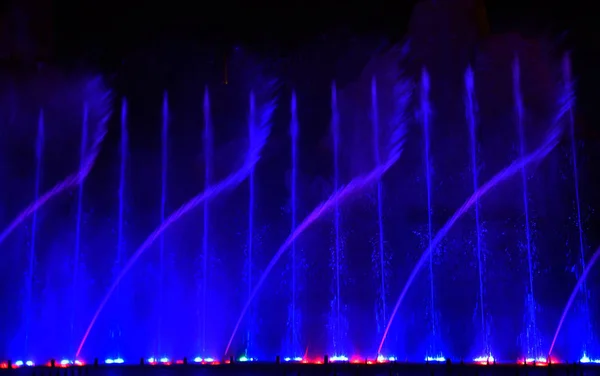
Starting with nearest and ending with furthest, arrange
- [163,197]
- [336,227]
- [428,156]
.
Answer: [336,227], [428,156], [163,197]

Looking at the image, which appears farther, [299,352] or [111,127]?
[111,127]

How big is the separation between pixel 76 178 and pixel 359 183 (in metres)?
11.1

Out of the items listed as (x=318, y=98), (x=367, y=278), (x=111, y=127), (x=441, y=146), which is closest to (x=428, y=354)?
(x=367, y=278)

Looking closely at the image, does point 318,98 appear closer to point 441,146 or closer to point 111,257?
point 441,146

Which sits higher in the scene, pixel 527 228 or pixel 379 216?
pixel 379 216

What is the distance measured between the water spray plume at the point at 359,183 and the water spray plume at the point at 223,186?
3.30m

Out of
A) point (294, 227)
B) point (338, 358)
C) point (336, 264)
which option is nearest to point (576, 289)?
point (336, 264)

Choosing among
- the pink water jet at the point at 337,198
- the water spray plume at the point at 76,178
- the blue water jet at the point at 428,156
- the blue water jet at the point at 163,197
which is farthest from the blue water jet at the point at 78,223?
the blue water jet at the point at 428,156

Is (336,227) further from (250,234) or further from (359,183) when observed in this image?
(250,234)

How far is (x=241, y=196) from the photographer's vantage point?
30.0 metres

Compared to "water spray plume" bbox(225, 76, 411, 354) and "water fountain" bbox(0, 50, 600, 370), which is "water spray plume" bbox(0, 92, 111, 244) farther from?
"water spray plume" bbox(225, 76, 411, 354)

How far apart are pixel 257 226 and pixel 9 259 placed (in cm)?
947

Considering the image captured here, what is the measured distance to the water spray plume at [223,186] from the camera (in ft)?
93.9

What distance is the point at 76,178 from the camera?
2905 centimetres
